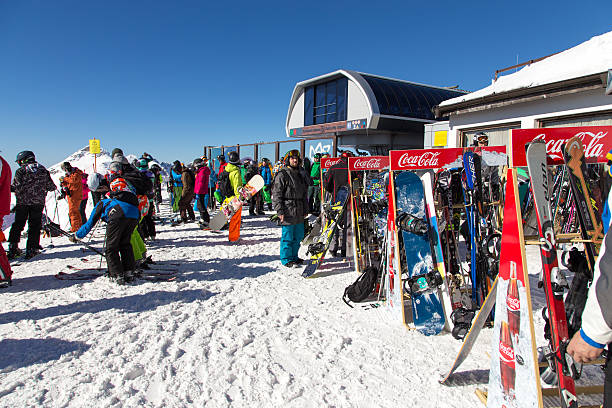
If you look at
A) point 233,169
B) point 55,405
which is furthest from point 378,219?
point 233,169

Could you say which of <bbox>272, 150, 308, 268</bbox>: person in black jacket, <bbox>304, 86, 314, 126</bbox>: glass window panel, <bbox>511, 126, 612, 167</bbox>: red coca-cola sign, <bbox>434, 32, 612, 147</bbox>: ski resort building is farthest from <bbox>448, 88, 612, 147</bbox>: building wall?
<bbox>304, 86, 314, 126</bbox>: glass window panel

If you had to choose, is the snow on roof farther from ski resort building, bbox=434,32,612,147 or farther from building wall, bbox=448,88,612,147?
building wall, bbox=448,88,612,147

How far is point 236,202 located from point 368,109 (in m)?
14.5

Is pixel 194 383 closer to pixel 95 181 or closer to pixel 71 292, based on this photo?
pixel 71 292

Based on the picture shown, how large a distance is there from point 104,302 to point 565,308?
4.35m

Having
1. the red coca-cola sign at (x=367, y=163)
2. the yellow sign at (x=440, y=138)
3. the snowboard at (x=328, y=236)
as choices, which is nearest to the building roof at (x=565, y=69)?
the yellow sign at (x=440, y=138)

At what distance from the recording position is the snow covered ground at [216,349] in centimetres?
221

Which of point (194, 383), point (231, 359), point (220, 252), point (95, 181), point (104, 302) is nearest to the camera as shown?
point (194, 383)

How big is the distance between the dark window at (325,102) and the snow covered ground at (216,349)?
1942cm

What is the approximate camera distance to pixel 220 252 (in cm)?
625

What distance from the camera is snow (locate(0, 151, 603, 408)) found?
2.21 meters

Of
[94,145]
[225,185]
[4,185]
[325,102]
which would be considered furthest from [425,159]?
[325,102]

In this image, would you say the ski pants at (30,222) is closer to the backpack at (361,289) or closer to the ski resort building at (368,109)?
the backpack at (361,289)

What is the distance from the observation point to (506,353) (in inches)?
74.1
